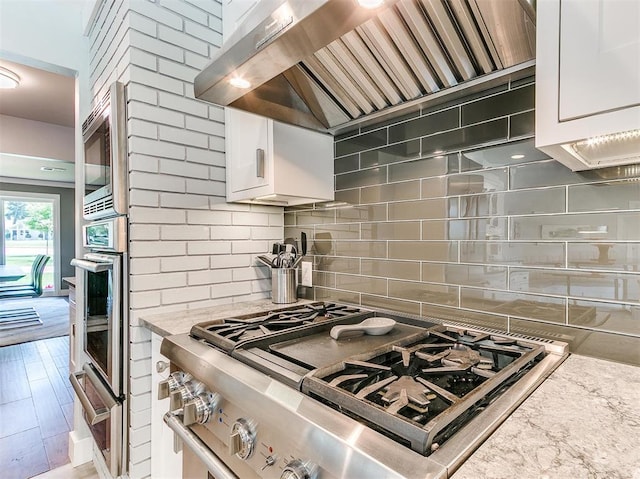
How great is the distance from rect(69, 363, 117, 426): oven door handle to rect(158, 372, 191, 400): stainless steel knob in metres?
0.59

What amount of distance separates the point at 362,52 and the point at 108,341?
5.10ft

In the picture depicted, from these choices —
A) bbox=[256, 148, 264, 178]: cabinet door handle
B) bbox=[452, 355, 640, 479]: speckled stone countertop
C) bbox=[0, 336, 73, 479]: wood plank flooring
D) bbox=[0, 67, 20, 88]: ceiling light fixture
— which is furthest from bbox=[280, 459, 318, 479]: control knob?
bbox=[0, 67, 20, 88]: ceiling light fixture

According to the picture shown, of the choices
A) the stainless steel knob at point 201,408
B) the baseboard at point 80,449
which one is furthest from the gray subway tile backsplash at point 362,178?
the baseboard at point 80,449

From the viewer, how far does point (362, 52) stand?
40.3 inches

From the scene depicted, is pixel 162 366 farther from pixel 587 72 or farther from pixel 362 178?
pixel 587 72

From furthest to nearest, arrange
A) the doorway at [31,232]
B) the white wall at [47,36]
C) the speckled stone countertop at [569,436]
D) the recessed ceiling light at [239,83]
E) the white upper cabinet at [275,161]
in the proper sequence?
the doorway at [31,232] < the white wall at [47,36] < the white upper cabinet at [275,161] < the recessed ceiling light at [239,83] < the speckled stone countertop at [569,436]

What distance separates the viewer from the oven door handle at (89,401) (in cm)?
151

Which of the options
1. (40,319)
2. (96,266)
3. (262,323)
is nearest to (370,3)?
(262,323)

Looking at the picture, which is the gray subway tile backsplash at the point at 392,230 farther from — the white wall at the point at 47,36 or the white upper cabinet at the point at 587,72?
the white wall at the point at 47,36

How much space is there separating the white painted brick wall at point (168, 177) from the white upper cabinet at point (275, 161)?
11 centimetres

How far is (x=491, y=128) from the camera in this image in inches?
44.1

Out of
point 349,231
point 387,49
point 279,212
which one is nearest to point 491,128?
point 387,49

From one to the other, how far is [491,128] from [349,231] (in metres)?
0.70

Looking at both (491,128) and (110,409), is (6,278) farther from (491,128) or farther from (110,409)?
(491,128)
